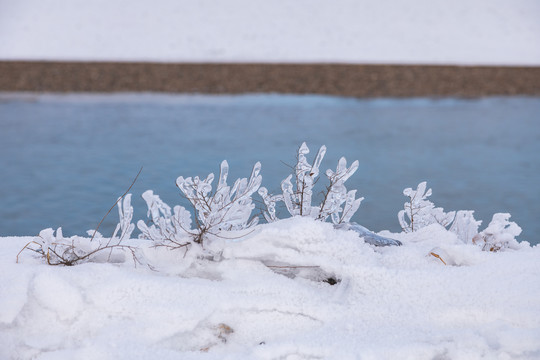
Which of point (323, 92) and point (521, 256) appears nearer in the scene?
point (521, 256)

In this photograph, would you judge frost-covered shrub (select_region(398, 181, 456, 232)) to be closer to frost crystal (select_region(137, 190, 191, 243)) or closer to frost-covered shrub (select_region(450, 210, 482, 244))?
frost-covered shrub (select_region(450, 210, 482, 244))

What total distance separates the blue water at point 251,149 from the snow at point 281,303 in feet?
7.64

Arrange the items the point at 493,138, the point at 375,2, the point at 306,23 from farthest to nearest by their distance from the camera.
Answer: the point at 375,2 → the point at 306,23 → the point at 493,138

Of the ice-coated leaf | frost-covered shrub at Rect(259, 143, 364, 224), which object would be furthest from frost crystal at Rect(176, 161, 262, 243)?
the ice-coated leaf

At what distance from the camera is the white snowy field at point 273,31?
12.3 metres

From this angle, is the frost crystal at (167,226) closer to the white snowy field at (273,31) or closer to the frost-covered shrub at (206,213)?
the frost-covered shrub at (206,213)

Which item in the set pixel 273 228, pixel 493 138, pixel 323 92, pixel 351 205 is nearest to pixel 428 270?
pixel 273 228

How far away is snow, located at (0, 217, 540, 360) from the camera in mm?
1347

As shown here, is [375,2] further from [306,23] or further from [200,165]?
[200,165]

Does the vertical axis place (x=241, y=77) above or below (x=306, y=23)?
Result: below

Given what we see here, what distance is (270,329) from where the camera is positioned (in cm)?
143

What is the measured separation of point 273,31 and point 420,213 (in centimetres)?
1119

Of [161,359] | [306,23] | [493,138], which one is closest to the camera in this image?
[161,359]

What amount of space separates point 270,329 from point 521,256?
2.42 feet
